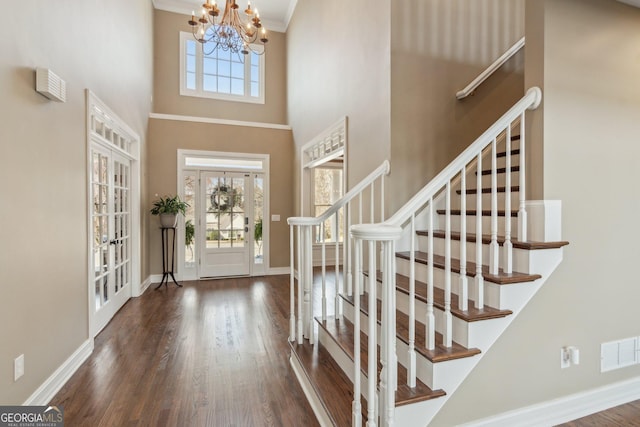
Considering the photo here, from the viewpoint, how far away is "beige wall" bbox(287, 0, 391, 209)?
2.90 m

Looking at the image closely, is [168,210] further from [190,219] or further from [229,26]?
[229,26]

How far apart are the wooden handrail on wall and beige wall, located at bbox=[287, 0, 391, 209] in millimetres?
746

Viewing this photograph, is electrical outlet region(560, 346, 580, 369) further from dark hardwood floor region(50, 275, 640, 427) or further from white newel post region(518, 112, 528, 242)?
white newel post region(518, 112, 528, 242)

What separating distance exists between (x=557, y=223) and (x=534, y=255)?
0.26 metres

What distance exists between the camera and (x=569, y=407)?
1960 millimetres

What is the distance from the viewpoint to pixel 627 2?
2.05 metres

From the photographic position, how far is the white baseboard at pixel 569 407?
181 centimetres

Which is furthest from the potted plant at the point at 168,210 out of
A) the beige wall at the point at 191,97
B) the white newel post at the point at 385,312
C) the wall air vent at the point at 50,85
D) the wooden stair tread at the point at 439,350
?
the white newel post at the point at 385,312

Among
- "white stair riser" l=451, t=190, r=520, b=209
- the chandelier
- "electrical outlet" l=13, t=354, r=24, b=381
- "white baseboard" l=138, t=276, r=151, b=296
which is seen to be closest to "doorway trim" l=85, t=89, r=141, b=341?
"white baseboard" l=138, t=276, r=151, b=296

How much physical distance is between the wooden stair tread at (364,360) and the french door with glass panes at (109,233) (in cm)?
226

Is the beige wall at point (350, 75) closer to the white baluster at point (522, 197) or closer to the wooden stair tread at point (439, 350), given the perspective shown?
the white baluster at point (522, 197)

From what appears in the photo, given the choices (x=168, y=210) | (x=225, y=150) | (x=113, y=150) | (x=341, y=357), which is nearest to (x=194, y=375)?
(x=341, y=357)

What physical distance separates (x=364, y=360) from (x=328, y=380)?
340 mm

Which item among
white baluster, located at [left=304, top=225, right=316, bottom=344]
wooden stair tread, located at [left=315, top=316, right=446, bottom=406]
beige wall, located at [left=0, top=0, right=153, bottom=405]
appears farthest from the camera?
white baluster, located at [left=304, top=225, right=316, bottom=344]
